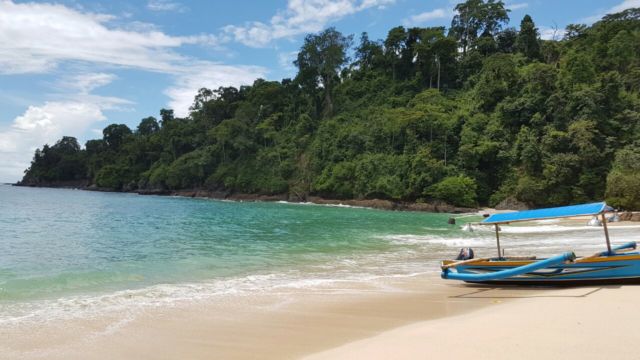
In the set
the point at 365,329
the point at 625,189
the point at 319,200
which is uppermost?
the point at 625,189

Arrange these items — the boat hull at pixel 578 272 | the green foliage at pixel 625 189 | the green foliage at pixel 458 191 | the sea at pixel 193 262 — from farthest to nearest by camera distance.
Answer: the green foliage at pixel 458 191
the green foliage at pixel 625 189
the sea at pixel 193 262
the boat hull at pixel 578 272

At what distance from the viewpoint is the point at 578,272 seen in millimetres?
10727

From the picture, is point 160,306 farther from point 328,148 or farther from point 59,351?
point 328,148

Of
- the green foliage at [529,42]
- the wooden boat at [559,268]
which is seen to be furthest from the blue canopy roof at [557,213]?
the green foliage at [529,42]

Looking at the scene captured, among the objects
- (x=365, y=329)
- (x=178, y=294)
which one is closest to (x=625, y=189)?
(x=365, y=329)

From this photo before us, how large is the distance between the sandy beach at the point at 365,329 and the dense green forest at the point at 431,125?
33.7 m

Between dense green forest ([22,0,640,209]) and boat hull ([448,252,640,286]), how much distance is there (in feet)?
101

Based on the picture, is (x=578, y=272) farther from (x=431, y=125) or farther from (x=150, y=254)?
(x=431, y=125)

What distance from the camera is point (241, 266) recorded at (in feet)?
50.1

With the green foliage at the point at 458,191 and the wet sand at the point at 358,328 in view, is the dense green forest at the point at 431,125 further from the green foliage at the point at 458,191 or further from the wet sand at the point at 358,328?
the wet sand at the point at 358,328

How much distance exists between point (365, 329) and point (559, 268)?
20.0ft

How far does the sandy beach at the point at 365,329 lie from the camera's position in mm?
6312

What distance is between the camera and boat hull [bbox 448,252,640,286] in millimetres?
10203

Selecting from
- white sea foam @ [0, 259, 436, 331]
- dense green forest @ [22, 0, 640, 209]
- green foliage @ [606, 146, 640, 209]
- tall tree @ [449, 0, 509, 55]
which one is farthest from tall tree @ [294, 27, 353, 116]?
white sea foam @ [0, 259, 436, 331]
